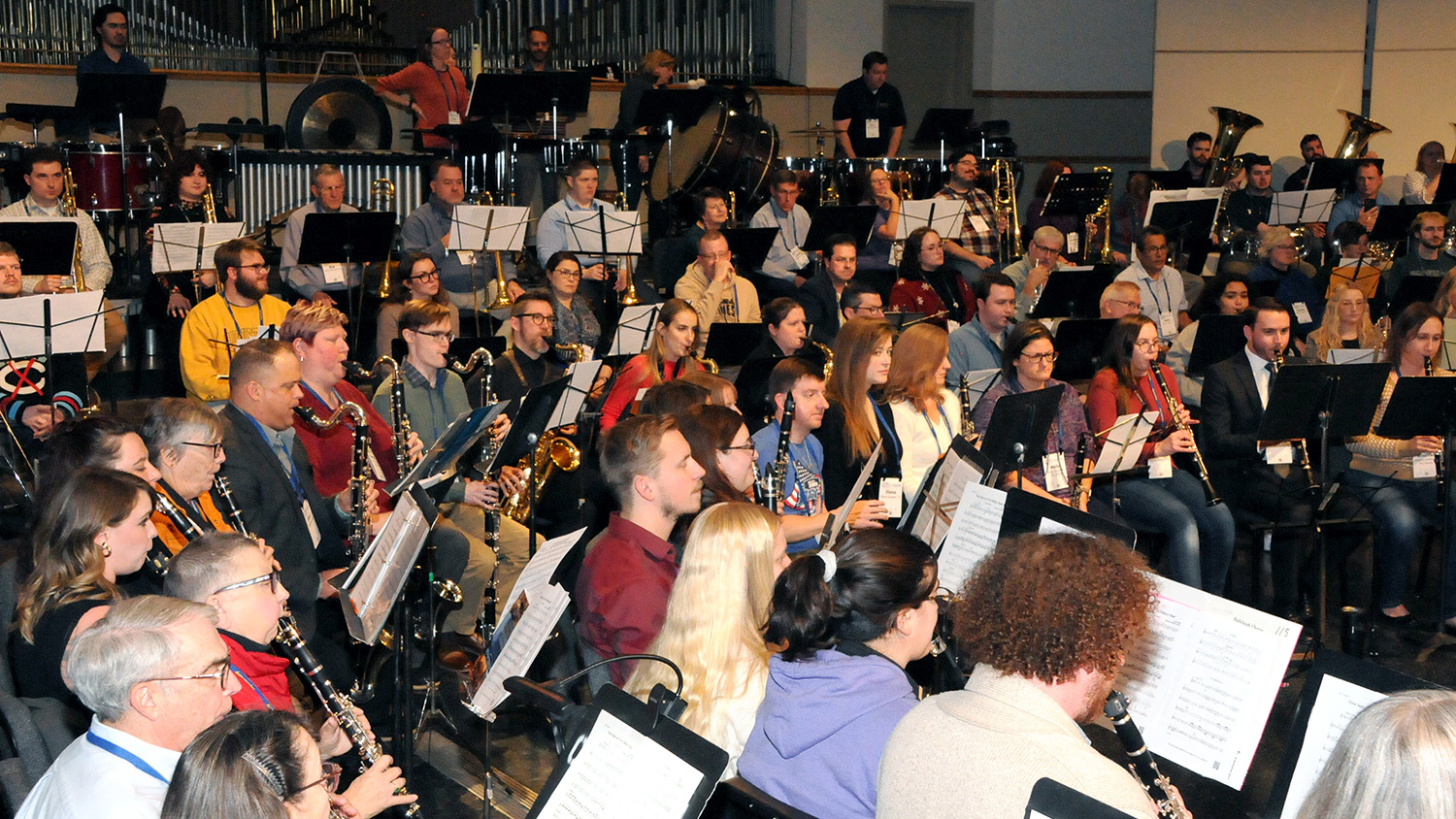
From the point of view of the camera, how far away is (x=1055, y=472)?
5477 millimetres

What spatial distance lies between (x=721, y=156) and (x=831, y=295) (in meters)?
2.55

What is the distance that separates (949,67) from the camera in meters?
13.9

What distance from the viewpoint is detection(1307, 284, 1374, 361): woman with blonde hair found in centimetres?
699

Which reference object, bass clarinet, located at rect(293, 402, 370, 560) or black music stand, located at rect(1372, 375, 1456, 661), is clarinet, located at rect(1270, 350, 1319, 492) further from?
bass clarinet, located at rect(293, 402, 370, 560)

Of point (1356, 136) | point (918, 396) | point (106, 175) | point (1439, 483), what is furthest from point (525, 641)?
point (1356, 136)

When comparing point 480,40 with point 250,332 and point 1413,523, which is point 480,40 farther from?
point 1413,523

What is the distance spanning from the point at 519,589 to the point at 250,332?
13.1ft

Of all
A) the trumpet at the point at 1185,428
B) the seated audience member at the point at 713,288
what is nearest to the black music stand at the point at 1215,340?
the trumpet at the point at 1185,428

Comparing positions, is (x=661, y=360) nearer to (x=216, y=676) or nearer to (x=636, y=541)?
(x=636, y=541)

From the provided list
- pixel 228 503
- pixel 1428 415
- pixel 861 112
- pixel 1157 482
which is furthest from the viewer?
pixel 861 112

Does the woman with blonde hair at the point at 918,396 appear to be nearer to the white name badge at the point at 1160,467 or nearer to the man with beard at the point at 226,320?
the white name badge at the point at 1160,467

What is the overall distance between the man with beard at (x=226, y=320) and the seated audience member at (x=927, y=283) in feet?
12.4

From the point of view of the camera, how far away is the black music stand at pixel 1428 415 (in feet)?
17.7

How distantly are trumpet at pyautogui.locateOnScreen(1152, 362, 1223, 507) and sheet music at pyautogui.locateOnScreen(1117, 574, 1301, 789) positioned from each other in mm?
3017
